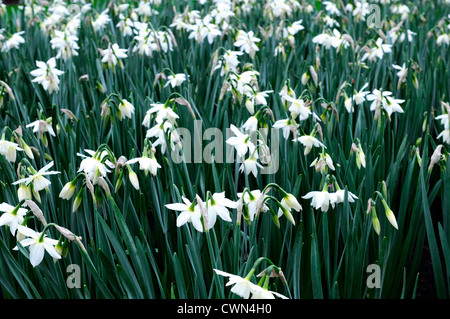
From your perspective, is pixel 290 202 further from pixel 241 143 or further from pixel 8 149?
pixel 8 149

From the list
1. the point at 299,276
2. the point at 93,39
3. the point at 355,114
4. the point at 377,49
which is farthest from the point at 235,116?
the point at 93,39

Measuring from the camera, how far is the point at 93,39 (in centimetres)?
371

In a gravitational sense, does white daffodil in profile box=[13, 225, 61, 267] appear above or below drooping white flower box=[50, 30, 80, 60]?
below

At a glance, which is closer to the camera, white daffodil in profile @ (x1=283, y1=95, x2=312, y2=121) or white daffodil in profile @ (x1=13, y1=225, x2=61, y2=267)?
white daffodil in profile @ (x1=13, y1=225, x2=61, y2=267)

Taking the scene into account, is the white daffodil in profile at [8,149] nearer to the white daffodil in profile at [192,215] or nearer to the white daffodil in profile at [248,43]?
the white daffodil in profile at [192,215]

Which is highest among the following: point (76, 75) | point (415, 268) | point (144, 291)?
point (76, 75)

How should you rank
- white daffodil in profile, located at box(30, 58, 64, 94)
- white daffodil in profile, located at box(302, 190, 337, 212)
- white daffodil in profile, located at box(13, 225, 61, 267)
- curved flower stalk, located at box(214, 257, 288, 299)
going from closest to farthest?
curved flower stalk, located at box(214, 257, 288, 299) → white daffodil in profile, located at box(13, 225, 61, 267) → white daffodil in profile, located at box(302, 190, 337, 212) → white daffodil in profile, located at box(30, 58, 64, 94)

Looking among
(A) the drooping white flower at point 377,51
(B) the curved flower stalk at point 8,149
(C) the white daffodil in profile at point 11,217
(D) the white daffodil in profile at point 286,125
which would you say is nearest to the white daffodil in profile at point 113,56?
(B) the curved flower stalk at point 8,149

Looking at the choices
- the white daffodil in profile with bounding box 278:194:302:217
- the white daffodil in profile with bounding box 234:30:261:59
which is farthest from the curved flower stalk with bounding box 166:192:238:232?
the white daffodil in profile with bounding box 234:30:261:59

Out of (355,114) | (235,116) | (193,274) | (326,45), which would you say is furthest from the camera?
(326,45)

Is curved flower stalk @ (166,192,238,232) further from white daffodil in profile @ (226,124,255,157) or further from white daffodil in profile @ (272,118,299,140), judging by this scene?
white daffodil in profile @ (272,118,299,140)
